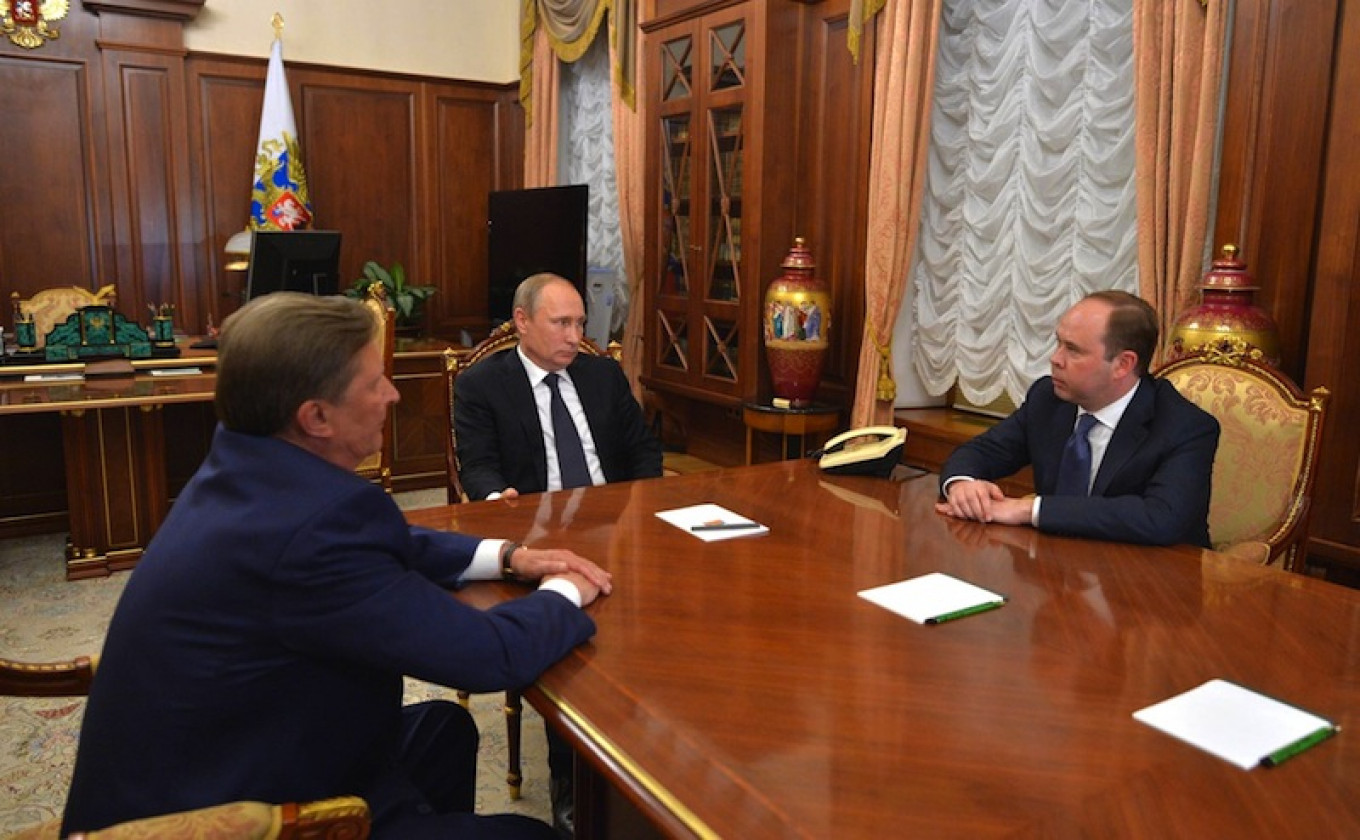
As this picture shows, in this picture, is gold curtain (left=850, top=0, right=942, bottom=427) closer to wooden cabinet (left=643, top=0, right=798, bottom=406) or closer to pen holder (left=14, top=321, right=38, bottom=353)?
wooden cabinet (left=643, top=0, right=798, bottom=406)

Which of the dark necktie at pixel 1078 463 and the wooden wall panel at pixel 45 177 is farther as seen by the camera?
the wooden wall panel at pixel 45 177

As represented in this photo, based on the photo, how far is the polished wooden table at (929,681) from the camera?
1038 millimetres

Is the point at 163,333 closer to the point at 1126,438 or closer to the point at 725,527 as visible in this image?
the point at 725,527

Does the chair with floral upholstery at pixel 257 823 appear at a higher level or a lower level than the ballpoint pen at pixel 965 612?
lower

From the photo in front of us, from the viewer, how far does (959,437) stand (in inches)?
152

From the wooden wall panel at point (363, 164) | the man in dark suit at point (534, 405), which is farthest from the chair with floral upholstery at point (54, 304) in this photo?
the man in dark suit at point (534, 405)

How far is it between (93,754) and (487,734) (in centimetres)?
164

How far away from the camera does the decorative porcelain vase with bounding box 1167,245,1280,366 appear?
2.65m

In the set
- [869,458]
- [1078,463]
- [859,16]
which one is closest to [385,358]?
[869,458]

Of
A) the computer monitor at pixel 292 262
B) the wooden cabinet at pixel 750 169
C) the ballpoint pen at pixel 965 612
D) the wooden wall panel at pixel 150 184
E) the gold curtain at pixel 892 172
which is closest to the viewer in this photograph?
the ballpoint pen at pixel 965 612

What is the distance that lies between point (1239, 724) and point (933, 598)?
504 mm

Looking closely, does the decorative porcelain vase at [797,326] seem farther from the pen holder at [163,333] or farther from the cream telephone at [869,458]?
the pen holder at [163,333]

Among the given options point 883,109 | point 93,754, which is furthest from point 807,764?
point 883,109

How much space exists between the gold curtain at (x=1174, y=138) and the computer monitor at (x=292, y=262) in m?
3.35
